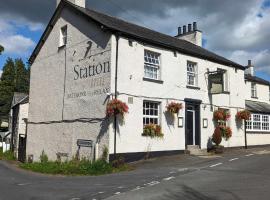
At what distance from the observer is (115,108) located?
16547mm

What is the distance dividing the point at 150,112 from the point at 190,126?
11.4 feet

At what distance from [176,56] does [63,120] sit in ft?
24.2

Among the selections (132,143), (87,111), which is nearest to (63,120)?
(87,111)

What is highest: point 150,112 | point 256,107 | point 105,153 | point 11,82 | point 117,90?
point 11,82

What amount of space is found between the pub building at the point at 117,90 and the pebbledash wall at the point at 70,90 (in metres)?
0.05

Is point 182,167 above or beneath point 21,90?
beneath

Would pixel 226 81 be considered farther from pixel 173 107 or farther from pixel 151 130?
pixel 151 130

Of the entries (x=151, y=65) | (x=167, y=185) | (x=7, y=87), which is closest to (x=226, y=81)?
(x=151, y=65)

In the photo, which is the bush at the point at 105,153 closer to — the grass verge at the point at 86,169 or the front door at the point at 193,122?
the grass verge at the point at 86,169

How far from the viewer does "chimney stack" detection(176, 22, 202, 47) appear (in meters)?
28.2

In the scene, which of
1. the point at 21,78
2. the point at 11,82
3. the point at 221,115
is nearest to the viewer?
the point at 221,115

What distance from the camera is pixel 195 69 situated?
72.9ft

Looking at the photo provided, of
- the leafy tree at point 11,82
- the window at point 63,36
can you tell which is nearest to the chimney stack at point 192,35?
the window at point 63,36

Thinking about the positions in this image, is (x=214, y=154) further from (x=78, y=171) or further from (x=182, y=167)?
(x=78, y=171)
